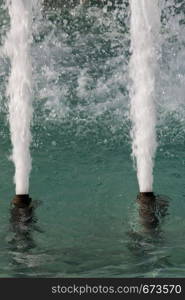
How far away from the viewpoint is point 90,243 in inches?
381

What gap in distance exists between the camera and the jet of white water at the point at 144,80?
10875mm

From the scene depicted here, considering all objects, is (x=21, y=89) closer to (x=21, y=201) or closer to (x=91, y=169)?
(x=21, y=201)

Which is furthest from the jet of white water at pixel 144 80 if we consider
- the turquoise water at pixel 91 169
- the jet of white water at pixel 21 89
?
the jet of white water at pixel 21 89

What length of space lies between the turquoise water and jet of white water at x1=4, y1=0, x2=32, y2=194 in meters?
0.68

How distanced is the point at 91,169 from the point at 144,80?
1.90 meters

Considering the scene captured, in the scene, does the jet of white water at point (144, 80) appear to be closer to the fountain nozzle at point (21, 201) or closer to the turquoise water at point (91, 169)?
the turquoise water at point (91, 169)

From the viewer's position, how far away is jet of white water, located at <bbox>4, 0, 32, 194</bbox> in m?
10.7

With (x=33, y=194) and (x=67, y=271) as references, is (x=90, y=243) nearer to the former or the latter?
(x=67, y=271)

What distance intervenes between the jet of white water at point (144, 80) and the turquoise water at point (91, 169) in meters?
0.67

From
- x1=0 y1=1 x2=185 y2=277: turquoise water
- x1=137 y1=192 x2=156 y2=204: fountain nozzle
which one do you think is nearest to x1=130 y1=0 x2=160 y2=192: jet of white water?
x1=137 y1=192 x2=156 y2=204: fountain nozzle

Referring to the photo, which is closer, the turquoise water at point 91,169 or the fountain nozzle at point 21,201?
the turquoise water at point 91,169

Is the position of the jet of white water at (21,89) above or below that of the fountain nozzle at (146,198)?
above

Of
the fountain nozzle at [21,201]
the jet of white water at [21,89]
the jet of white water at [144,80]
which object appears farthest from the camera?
the jet of white water at [144,80]

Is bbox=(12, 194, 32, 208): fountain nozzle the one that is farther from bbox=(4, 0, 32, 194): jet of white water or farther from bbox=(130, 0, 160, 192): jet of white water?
bbox=(130, 0, 160, 192): jet of white water
